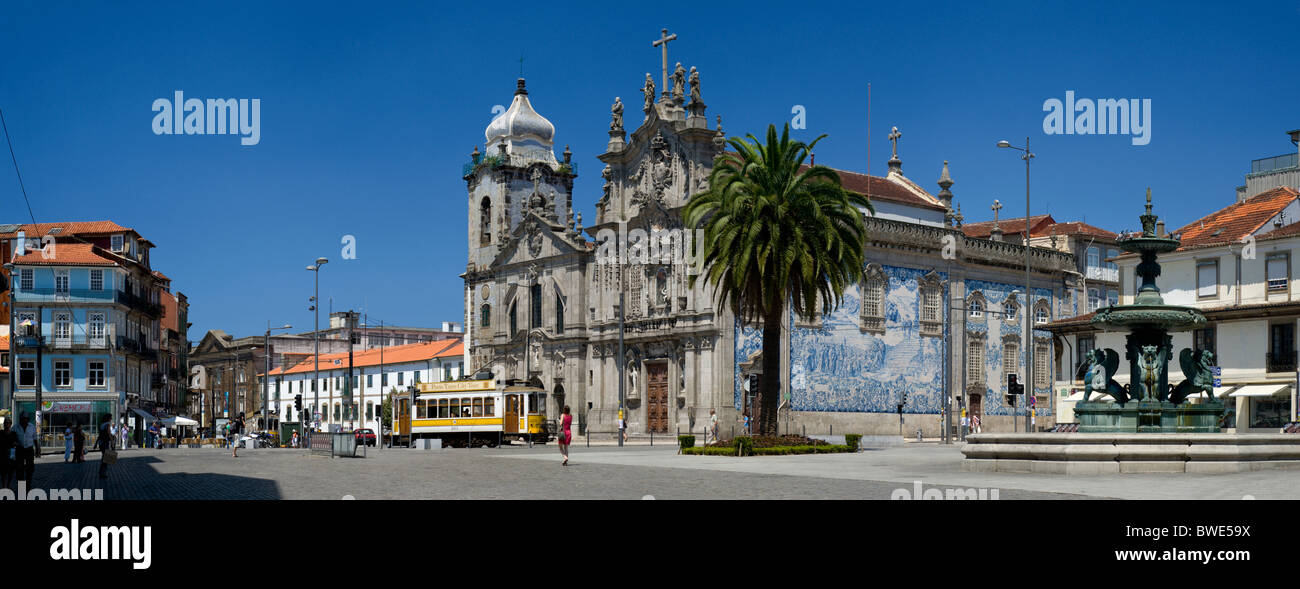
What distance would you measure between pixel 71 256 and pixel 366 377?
42.0 metres

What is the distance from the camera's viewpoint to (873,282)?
61.8 m

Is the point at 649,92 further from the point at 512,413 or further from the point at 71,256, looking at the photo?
the point at 71,256

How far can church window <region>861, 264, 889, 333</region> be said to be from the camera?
61.4 metres

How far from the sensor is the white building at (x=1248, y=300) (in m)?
44.6

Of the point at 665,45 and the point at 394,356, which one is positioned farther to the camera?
the point at 394,356

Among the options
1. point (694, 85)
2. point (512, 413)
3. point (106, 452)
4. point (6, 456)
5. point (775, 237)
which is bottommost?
point (512, 413)

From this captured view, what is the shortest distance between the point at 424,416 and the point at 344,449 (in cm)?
2099

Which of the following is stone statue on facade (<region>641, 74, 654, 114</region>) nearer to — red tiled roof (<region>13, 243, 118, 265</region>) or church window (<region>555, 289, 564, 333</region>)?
church window (<region>555, 289, 564, 333</region>)

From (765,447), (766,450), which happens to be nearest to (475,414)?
(765,447)

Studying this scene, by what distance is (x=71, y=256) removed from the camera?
230 feet

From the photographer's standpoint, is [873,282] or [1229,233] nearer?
[1229,233]
